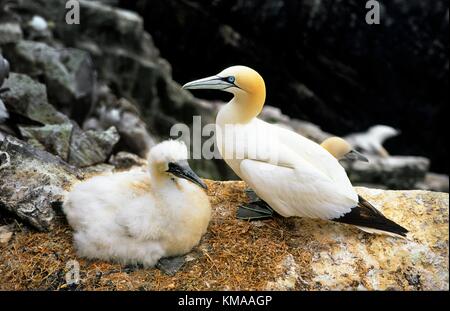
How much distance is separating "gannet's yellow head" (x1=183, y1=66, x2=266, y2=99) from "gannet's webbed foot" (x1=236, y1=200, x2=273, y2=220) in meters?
0.77

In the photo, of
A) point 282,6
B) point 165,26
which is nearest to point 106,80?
point 165,26

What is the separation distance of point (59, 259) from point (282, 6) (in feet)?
27.0

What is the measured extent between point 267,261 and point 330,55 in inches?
327

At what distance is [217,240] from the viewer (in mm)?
3059

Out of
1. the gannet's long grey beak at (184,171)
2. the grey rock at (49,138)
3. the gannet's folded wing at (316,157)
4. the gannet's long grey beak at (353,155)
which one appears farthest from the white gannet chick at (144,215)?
the grey rock at (49,138)

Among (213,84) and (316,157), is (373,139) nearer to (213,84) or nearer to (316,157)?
(316,157)

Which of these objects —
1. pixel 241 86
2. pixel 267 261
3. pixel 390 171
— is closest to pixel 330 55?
pixel 390 171

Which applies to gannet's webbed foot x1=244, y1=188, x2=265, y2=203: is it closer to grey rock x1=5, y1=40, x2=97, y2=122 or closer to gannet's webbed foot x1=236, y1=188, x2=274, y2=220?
gannet's webbed foot x1=236, y1=188, x2=274, y2=220

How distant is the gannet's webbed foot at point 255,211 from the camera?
3.23 meters

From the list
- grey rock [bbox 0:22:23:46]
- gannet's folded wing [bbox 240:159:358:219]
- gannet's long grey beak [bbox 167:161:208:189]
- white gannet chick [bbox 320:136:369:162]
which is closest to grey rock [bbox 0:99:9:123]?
gannet's long grey beak [bbox 167:161:208:189]

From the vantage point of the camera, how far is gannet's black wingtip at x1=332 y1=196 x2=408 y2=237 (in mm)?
2889

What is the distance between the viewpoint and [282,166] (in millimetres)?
3010

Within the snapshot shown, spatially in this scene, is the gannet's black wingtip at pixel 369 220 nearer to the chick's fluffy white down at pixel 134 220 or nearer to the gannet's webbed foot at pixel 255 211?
the gannet's webbed foot at pixel 255 211

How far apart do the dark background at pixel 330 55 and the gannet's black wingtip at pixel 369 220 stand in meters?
7.42
